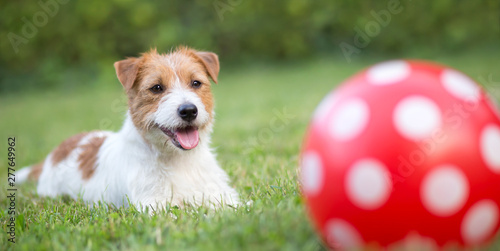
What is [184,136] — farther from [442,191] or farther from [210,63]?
[442,191]

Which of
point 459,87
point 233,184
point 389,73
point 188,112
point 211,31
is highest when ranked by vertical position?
point 211,31

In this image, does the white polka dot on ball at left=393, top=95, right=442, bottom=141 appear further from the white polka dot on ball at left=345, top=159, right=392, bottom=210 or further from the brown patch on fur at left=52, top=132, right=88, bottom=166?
the brown patch on fur at left=52, top=132, right=88, bottom=166

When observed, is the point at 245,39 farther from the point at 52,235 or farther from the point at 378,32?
the point at 52,235

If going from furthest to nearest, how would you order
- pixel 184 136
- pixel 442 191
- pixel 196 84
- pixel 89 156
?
→ pixel 89 156, pixel 196 84, pixel 184 136, pixel 442 191

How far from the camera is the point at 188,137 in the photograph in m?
4.08

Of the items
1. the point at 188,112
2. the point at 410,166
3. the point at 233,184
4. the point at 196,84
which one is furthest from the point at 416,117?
the point at 233,184

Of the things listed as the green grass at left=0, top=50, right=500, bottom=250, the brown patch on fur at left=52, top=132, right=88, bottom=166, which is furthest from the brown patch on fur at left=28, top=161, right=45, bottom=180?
the brown patch on fur at left=52, top=132, right=88, bottom=166

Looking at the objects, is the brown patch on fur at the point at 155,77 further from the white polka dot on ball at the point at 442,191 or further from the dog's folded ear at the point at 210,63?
the white polka dot on ball at the point at 442,191

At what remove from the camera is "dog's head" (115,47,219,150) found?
13.0 ft

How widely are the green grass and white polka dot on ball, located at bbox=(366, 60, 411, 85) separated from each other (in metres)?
0.98

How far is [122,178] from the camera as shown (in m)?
4.26

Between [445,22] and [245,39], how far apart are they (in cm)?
970

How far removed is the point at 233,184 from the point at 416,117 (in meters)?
2.81

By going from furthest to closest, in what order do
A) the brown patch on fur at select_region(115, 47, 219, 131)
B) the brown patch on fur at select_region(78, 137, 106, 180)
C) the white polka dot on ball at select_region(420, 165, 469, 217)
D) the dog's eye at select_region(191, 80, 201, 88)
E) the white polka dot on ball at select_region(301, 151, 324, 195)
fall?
1. the brown patch on fur at select_region(78, 137, 106, 180)
2. the dog's eye at select_region(191, 80, 201, 88)
3. the brown patch on fur at select_region(115, 47, 219, 131)
4. the white polka dot on ball at select_region(301, 151, 324, 195)
5. the white polka dot on ball at select_region(420, 165, 469, 217)
